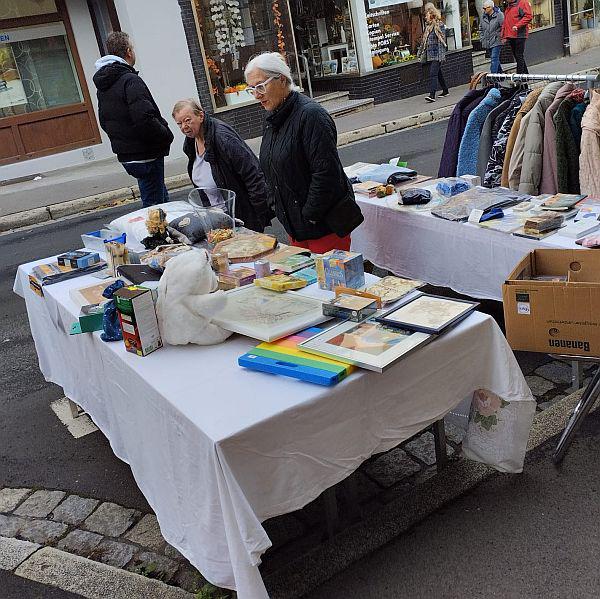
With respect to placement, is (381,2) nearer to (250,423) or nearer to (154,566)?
(154,566)

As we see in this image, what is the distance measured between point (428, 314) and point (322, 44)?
46.4ft

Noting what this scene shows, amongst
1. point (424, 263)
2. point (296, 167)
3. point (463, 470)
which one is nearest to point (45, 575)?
point (463, 470)

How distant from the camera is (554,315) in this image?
3160 millimetres

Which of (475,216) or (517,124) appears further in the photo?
(517,124)

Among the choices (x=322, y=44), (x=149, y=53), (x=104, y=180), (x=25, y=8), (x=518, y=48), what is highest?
(x=25, y=8)

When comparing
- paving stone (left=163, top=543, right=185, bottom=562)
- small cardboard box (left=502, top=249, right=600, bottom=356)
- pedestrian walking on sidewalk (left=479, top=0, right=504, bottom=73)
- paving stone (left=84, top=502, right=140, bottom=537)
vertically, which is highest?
pedestrian walking on sidewalk (left=479, top=0, right=504, bottom=73)

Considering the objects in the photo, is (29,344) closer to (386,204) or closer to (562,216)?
(386,204)

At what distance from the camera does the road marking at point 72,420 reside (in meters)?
4.45

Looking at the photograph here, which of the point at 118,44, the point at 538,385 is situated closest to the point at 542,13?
the point at 118,44

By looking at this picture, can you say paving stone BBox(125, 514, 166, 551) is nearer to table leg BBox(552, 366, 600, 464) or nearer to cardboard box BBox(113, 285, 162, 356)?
cardboard box BBox(113, 285, 162, 356)

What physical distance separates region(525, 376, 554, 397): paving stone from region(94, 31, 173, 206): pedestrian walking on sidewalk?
4385 millimetres

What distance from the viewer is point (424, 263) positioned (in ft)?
16.1

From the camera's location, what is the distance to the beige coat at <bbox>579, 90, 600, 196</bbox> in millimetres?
4652

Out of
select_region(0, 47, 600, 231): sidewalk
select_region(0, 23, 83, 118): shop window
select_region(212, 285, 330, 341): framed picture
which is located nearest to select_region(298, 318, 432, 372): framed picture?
select_region(212, 285, 330, 341): framed picture
